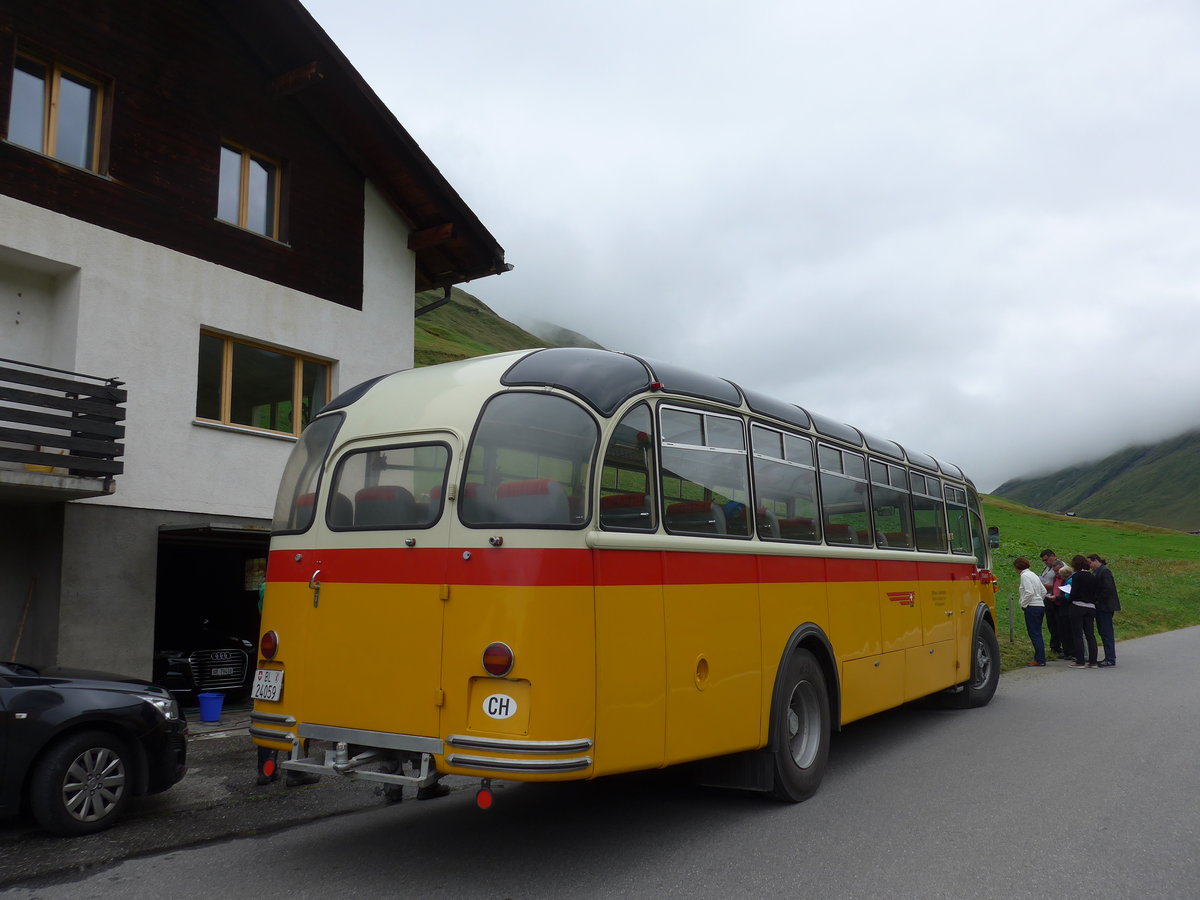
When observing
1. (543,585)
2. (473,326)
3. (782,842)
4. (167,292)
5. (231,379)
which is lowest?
(782,842)

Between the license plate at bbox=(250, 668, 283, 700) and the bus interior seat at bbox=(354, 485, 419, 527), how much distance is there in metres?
1.08

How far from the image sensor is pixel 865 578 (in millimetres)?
8758

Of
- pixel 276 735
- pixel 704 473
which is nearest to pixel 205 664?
pixel 276 735

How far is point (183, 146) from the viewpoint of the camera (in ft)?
43.8

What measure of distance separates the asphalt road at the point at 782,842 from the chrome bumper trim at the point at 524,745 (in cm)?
75

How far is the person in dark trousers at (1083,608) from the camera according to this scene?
1645cm

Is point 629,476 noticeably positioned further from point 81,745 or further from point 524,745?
point 81,745

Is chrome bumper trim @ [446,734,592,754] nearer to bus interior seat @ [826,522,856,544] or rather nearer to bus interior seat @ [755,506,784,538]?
bus interior seat @ [755,506,784,538]

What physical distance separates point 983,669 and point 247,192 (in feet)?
39.6

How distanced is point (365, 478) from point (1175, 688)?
12.0 meters

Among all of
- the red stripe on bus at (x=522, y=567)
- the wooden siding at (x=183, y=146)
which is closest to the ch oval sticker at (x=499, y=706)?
the red stripe on bus at (x=522, y=567)

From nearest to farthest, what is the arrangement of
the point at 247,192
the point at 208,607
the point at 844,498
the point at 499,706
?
the point at 499,706 < the point at 844,498 < the point at 247,192 < the point at 208,607

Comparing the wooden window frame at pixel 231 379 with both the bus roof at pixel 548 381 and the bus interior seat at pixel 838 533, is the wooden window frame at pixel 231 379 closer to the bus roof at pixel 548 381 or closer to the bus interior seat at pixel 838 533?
the bus roof at pixel 548 381

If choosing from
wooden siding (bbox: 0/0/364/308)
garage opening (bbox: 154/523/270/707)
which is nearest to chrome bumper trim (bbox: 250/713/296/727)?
garage opening (bbox: 154/523/270/707)
